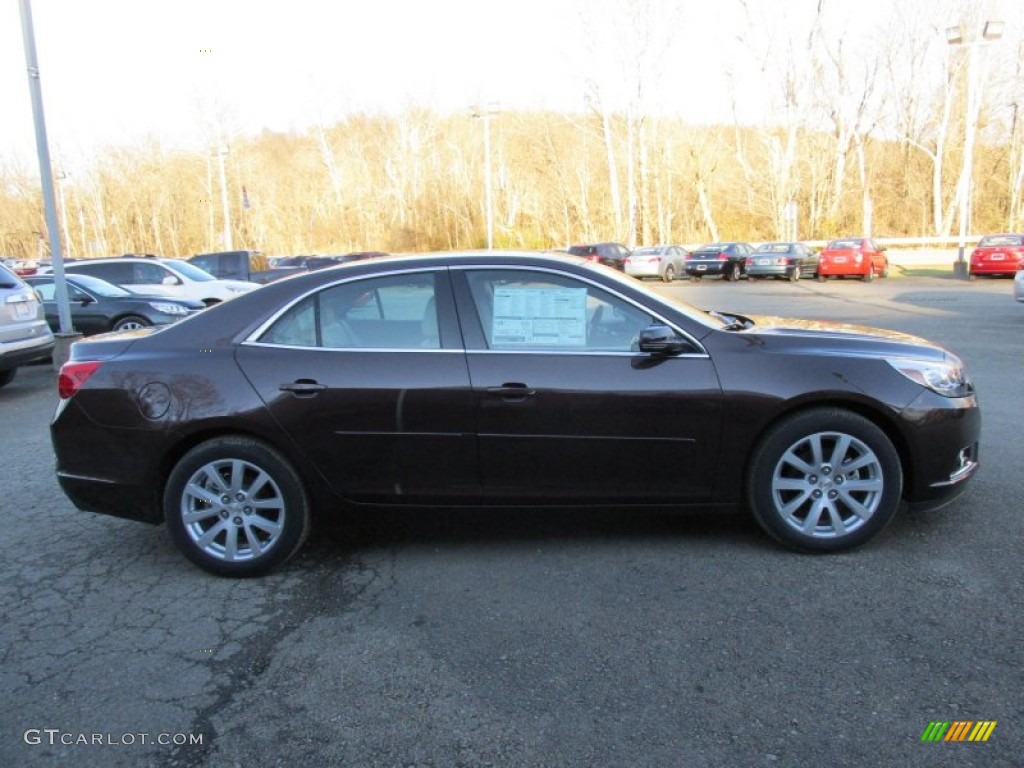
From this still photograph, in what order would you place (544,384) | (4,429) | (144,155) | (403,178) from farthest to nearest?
(144,155)
(403,178)
(4,429)
(544,384)

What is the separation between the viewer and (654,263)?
36.0 m

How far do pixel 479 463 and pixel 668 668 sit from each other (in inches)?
55.0

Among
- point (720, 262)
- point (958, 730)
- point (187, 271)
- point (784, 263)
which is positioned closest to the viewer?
point (958, 730)

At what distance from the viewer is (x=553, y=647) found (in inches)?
124

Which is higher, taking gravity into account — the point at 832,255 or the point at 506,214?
the point at 506,214

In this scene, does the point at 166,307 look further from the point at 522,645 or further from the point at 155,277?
the point at 522,645

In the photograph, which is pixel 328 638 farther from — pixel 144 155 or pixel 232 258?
pixel 144 155

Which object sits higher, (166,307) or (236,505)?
(166,307)

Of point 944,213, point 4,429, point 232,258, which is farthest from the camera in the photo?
point 944,213

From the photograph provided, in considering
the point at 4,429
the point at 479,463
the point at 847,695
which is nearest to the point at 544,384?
the point at 479,463

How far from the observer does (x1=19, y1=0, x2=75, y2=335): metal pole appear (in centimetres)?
1104

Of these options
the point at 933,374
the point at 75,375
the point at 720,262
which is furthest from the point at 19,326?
the point at 720,262

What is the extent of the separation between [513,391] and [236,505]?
5.04 ft

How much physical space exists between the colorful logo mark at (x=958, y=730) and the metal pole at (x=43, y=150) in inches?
465
